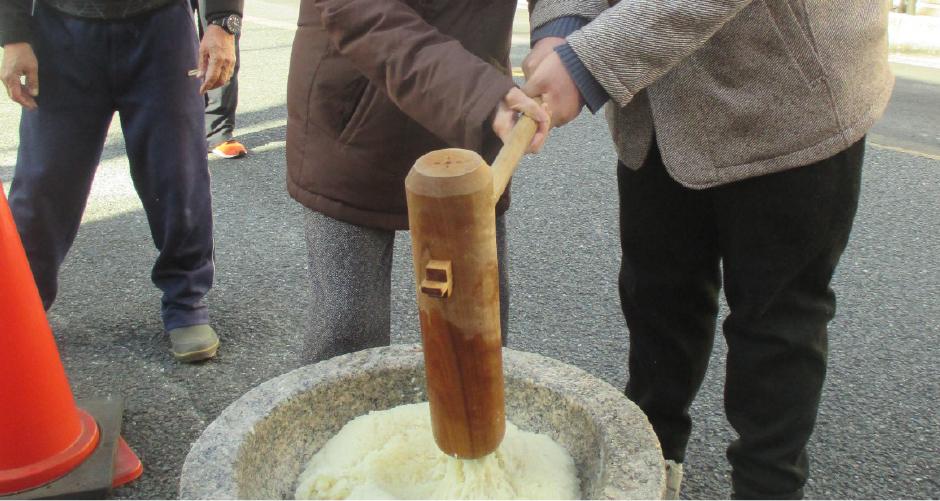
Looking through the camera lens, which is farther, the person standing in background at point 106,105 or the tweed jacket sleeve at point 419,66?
the person standing in background at point 106,105

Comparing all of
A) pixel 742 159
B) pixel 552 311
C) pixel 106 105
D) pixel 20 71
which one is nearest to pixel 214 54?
pixel 106 105

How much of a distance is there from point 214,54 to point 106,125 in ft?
1.38

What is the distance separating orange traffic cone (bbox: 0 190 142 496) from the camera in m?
1.93

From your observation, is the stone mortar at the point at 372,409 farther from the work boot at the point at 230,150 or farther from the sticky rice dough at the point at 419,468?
the work boot at the point at 230,150

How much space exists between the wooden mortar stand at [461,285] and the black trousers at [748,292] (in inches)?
20.1

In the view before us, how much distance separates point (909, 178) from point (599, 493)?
12.9 ft

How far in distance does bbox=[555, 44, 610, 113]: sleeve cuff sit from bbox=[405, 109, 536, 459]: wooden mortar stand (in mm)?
125

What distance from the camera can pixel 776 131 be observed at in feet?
4.64

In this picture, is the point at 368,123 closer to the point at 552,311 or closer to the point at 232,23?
the point at 232,23

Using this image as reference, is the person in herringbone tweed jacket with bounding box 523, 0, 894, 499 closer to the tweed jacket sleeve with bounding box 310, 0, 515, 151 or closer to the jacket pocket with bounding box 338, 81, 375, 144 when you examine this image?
the tweed jacket sleeve with bounding box 310, 0, 515, 151

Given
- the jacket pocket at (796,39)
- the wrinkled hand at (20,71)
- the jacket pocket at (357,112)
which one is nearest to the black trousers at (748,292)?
the jacket pocket at (796,39)

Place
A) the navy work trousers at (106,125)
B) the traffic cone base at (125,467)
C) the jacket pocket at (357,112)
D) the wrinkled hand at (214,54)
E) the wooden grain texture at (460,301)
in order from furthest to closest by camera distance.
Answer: the wrinkled hand at (214,54)
the navy work trousers at (106,125)
the traffic cone base at (125,467)
the jacket pocket at (357,112)
the wooden grain texture at (460,301)

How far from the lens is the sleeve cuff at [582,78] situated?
1323mm

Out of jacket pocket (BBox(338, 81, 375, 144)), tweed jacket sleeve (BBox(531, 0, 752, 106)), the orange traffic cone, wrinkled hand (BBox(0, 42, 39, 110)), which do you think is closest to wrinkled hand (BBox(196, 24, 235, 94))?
wrinkled hand (BBox(0, 42, 39, 110))
